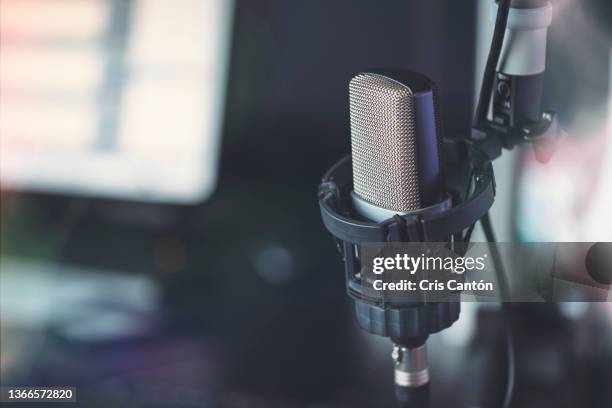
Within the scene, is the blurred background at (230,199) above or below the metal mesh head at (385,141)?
below

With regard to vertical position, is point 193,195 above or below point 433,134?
below

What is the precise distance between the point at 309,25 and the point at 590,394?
499 millimetres

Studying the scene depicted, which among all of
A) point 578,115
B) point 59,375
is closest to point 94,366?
point 59,375

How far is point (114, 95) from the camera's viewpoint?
1.05 metres

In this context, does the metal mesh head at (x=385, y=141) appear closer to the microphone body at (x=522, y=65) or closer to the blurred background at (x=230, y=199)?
the microphone body at (x=522, y=65)

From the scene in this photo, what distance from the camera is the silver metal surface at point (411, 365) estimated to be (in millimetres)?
644

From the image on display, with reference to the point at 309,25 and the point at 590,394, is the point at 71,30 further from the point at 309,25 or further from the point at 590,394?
the point at 590,394

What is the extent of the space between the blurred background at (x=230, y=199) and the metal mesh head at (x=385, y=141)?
293mm

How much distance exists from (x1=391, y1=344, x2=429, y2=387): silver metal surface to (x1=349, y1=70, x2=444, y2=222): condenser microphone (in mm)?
118

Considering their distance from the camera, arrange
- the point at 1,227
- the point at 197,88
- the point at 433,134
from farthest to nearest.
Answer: the point at 1,227, the point at 197,88, the point at 433,134

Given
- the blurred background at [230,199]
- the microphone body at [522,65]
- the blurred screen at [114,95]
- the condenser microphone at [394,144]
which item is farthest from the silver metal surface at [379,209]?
the blurred screen at [114,95]

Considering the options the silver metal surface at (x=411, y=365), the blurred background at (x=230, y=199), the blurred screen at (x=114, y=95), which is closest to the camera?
the silver metal surface at (x=411, y=365)

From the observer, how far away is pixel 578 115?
2.63 feet

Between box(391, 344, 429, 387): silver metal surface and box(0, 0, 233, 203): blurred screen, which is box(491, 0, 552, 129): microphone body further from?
box(0, 0, 233, 203): blurred screen
